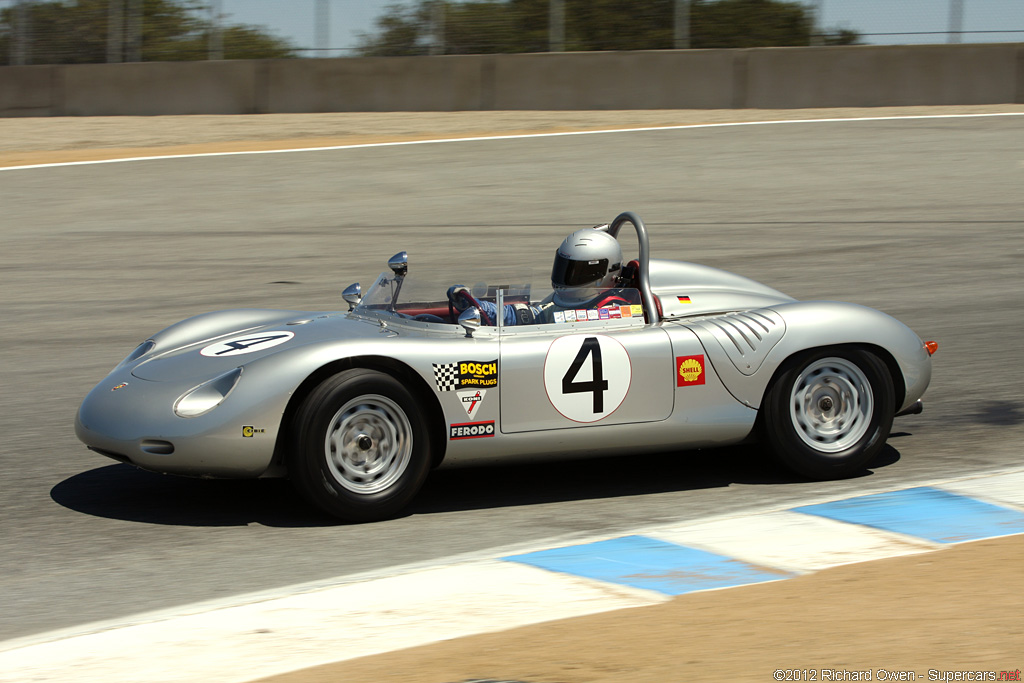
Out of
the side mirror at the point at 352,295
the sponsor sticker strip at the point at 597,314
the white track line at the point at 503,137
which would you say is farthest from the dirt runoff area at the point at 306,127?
the sponsor sticker strip at the point at 597,314

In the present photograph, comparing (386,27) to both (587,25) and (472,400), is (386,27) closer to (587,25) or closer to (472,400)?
(587,25)

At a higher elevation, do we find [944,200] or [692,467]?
[944,200]

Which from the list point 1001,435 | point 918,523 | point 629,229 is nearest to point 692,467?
point 918,523

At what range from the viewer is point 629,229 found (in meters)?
13.8

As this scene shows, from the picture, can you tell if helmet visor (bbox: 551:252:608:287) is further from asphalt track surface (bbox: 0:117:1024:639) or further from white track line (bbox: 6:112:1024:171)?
white track line (bbox: 6:112:1024:171)

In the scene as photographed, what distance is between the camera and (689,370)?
18.1 feet

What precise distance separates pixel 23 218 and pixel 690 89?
13.2m

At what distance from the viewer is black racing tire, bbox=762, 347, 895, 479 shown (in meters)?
5.66

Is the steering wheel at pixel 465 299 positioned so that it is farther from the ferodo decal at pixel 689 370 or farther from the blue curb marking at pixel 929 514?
the blue curb marking at pixel 929 514

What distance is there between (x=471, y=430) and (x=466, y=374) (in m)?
0.25

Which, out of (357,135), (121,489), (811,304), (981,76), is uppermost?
(981,76)

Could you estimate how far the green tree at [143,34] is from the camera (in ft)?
79.3

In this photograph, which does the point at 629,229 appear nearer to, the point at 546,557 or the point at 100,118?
the point at 546,557

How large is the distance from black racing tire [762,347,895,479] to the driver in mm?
933
